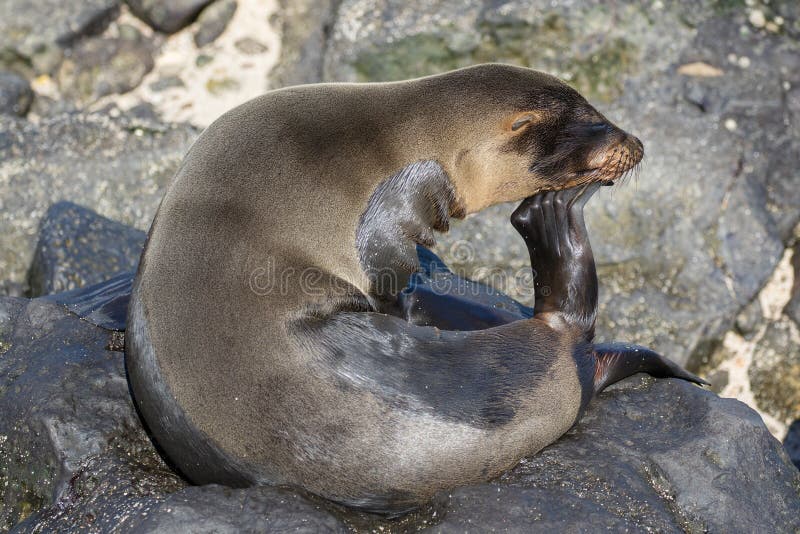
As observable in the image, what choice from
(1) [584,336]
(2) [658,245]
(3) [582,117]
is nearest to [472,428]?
(1) [584,336]

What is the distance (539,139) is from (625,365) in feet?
3.60

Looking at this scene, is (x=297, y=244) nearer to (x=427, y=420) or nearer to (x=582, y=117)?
(x=427, y=420)

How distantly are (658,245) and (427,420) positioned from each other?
404cm

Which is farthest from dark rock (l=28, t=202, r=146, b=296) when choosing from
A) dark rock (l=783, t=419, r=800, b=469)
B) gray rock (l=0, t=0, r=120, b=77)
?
dark rock (l=783, t=419, r=800, b=469)

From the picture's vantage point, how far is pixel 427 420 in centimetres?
338

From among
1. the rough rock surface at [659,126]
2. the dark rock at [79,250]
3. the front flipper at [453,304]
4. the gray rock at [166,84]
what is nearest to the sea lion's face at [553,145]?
the front flipper at [453,304]

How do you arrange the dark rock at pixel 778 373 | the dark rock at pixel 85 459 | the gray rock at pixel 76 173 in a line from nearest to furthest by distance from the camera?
1. the dark rock at pixel 85 459
2. the gray rock at pixel 76 173
3. the dark rock at pixel 778 373

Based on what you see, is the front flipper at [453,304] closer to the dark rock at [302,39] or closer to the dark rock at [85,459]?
the dark rock at [85,459]

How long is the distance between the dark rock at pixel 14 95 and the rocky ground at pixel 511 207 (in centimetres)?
2

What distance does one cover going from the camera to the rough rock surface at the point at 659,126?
22.2ft

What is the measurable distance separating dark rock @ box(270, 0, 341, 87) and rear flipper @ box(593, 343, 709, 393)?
5050 mm

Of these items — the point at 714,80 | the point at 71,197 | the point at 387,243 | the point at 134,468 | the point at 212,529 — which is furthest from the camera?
the point at 714,80

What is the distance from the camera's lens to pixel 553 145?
4.20 meters

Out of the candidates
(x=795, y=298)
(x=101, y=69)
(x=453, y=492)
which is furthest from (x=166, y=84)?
(x=453, y=492)
